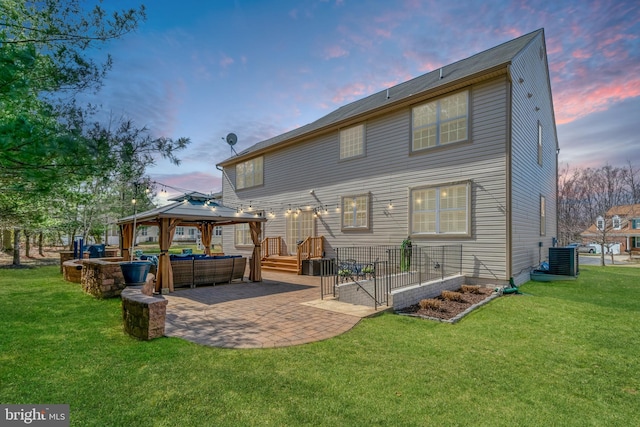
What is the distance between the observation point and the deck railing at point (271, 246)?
15492 millimetres

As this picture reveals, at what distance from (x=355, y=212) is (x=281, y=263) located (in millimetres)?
4342

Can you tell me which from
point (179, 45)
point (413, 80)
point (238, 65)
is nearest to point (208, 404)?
point (179, 45)

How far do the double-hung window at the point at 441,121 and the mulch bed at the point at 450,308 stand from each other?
4794 mm

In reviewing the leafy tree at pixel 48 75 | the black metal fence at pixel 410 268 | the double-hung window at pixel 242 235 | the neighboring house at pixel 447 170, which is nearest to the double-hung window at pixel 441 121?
the neighboring house at pixel 447 170

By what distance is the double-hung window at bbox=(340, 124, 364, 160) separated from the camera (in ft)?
41.1

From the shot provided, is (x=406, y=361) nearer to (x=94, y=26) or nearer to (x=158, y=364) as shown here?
(x=158, y=364)

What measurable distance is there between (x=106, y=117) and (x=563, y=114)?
67.9 ft

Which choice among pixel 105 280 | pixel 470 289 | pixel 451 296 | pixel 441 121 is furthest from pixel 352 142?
pixel 105 280

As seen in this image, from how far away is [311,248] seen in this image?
13.6 meters

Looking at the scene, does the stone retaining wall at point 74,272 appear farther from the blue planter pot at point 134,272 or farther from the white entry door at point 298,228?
the white entry door at point 298,228

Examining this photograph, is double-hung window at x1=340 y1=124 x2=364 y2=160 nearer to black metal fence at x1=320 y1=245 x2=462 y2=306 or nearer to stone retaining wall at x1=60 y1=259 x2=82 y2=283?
black metal fence at x1=320 y1=245 x2=462 y2=306

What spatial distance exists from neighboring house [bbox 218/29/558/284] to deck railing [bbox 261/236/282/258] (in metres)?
0.41

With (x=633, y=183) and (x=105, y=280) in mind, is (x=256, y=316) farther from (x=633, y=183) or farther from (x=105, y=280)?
(x=633, y=183)

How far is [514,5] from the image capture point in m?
10.5
